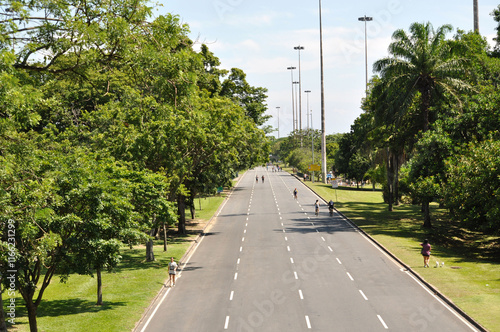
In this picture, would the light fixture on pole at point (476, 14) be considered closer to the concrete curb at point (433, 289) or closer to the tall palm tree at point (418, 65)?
the tall palm tree at point (418, 65)

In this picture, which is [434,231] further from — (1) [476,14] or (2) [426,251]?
(1) [476,14]

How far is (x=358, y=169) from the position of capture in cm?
9969

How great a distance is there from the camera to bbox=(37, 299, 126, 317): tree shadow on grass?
23234 mm

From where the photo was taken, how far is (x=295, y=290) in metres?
26.1

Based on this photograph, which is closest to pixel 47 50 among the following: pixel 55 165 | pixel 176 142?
pixel 55 165

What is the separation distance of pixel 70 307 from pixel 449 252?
82.9 ft

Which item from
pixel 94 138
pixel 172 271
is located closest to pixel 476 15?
pixel 94 138

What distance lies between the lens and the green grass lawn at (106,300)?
21203 millimetres

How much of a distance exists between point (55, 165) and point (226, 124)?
22.6 m

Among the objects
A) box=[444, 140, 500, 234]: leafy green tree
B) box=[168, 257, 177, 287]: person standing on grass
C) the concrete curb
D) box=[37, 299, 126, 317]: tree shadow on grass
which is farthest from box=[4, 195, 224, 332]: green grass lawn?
box=[444, 140, 500, 234]: leafy green tree

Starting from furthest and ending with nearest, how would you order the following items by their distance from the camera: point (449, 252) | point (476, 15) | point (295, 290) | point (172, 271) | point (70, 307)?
1. point (476, 15)
2. point (449, 252)
3. point (172, 271)
4. point (295, 290)
5. point (70, 307)

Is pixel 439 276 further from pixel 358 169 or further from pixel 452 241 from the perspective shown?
pixel 358 169

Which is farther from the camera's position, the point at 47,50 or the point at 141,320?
the point at 141,320

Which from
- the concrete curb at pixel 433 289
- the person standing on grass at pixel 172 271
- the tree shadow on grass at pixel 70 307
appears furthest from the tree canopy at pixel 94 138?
the concrete curb at pixel 433 289
